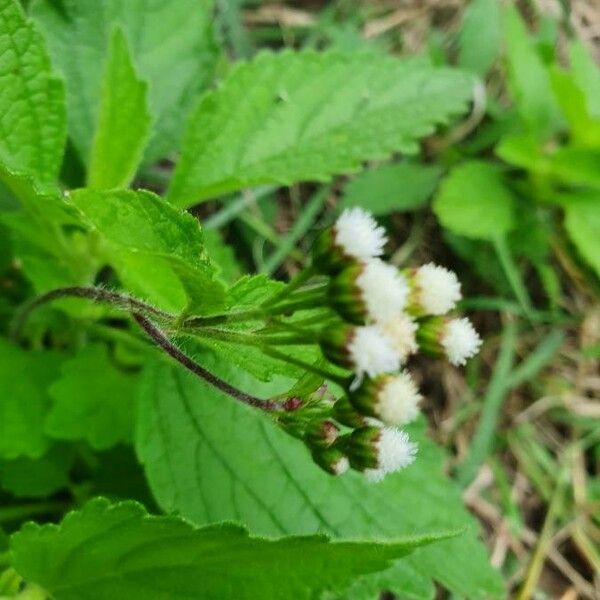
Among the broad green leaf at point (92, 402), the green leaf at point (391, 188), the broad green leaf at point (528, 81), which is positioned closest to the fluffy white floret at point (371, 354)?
the broad green leaf at point (92, 402)

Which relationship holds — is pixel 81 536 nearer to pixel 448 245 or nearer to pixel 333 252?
pixel 333 252

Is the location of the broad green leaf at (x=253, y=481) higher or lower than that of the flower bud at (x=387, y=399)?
lower

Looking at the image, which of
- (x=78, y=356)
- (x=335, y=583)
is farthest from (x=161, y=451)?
(x=335, y=583)

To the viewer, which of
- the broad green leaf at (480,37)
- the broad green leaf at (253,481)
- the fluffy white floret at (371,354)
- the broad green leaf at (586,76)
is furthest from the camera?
the broad green leaf at (480,37)

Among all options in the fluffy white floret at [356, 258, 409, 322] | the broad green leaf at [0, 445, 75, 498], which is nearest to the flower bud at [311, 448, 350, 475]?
the fluffy white floret at [356, 258, 409, 322]

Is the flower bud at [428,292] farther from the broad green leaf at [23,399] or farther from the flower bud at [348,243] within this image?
the broad green leaf at [23,399]

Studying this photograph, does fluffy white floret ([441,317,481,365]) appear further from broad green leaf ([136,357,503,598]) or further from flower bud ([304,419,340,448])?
broad green leaf ([136,357,503,598])
